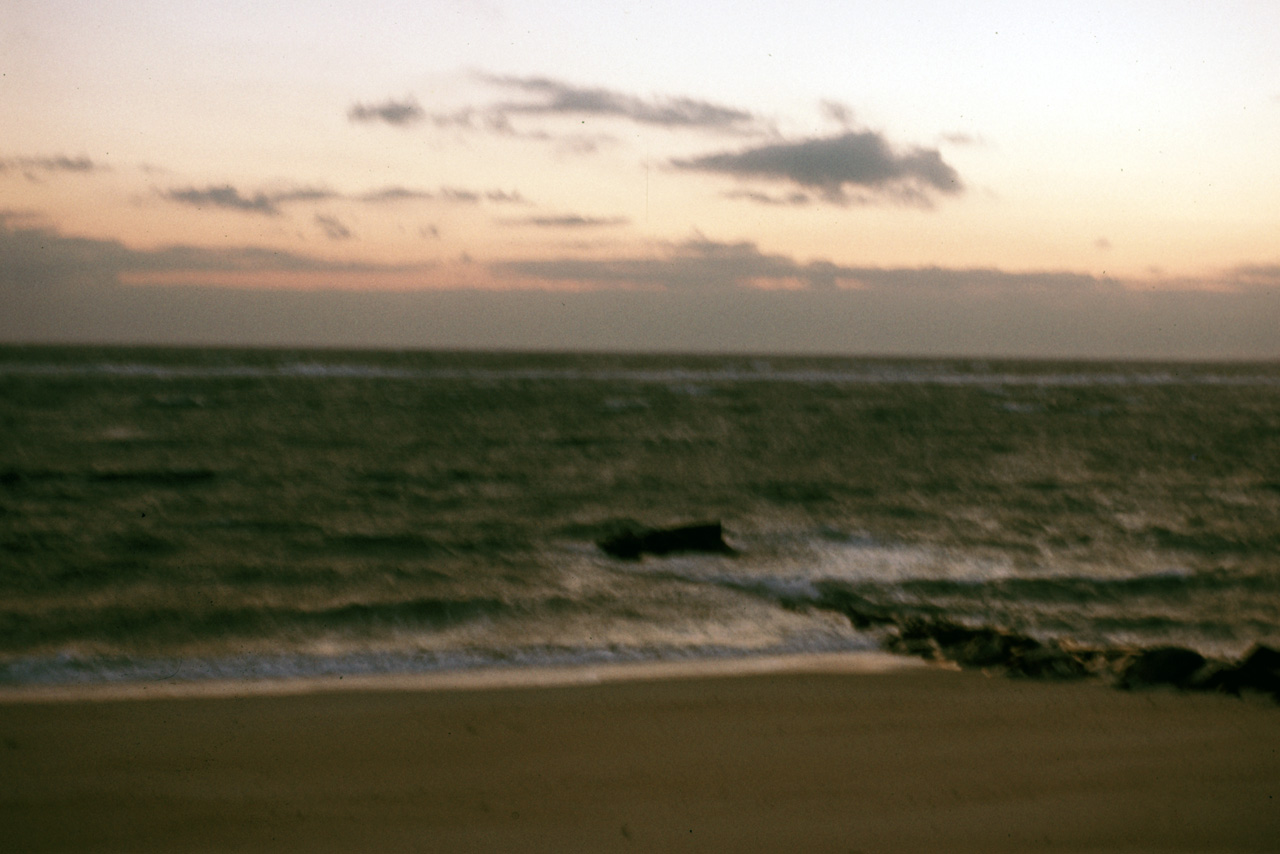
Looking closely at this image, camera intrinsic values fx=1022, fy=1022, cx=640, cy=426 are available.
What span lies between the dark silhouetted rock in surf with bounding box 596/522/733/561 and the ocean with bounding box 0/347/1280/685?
0.95 ft

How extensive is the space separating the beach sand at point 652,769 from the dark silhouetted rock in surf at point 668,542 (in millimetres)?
4653

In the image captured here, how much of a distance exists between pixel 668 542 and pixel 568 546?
1.38 m

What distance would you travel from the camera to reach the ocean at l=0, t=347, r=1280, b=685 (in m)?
7.70

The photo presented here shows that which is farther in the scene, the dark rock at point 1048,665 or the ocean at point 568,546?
the ocean at point 568,546

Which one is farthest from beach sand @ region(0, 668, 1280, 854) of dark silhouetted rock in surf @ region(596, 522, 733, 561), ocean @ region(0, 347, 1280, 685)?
dark silhouetted rock in surf @ region(596, 522, 733, 561)

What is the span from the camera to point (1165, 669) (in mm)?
6379

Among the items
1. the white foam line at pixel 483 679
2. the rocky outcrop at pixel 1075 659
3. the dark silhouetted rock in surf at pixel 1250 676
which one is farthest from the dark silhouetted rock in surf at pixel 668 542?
the dark silhouetted rock in surf at pixel 1250 676

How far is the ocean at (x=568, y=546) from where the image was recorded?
7699 mm

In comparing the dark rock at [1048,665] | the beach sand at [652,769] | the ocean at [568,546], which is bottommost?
the ocean at [568,546]

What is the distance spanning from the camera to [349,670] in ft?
22.2

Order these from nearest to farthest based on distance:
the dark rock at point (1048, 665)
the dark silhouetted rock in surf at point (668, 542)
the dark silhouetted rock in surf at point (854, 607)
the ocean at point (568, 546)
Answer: the dark rock at point (1048, 665) < the ocean at point (568, 546) < the dark silhouetted rock in surf at point (854, 607) < the dark silhouetted rock in surf at point (668, 542)

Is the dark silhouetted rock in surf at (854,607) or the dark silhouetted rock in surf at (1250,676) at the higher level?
the dark silhouetted rock in surf at (1250,676)

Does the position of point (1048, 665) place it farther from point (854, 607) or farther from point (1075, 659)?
point (854, 607)

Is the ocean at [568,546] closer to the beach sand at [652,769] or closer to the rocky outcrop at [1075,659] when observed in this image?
the rocky outcrop at [1075,659]
